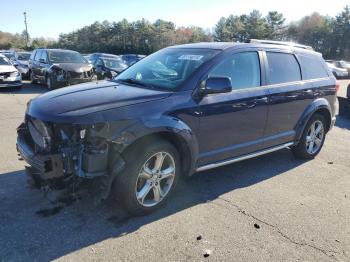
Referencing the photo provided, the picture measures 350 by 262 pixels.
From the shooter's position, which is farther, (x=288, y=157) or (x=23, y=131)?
(x=288, y=157)

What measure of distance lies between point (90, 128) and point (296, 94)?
3.37m

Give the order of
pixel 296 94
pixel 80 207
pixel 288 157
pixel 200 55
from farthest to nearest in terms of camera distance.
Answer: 1. pixel 288 157
2. pixel 296 94
3. pixel 200 55
4. pixel 80 207

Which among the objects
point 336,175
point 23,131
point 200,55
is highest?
point 200,55

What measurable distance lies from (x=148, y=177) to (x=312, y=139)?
3.50 m

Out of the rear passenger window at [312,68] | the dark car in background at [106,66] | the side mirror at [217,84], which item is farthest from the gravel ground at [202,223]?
the dark car in background at [106,66]

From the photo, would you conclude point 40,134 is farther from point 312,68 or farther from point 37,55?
point 37,55

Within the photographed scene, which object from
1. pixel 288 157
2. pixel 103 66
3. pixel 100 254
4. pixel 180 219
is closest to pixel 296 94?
pixel 288 157

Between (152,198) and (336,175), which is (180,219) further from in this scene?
(336,175)

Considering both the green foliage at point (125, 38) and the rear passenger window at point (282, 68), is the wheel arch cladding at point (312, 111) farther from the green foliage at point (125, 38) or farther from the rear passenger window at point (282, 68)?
the green foliage at point (125, 38)

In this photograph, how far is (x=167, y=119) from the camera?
4062mm

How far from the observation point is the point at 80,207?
4195mm

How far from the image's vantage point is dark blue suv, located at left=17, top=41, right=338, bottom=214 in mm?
3674

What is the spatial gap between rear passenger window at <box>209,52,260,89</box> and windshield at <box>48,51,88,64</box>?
11396mm

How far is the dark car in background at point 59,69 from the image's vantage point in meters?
14.1
